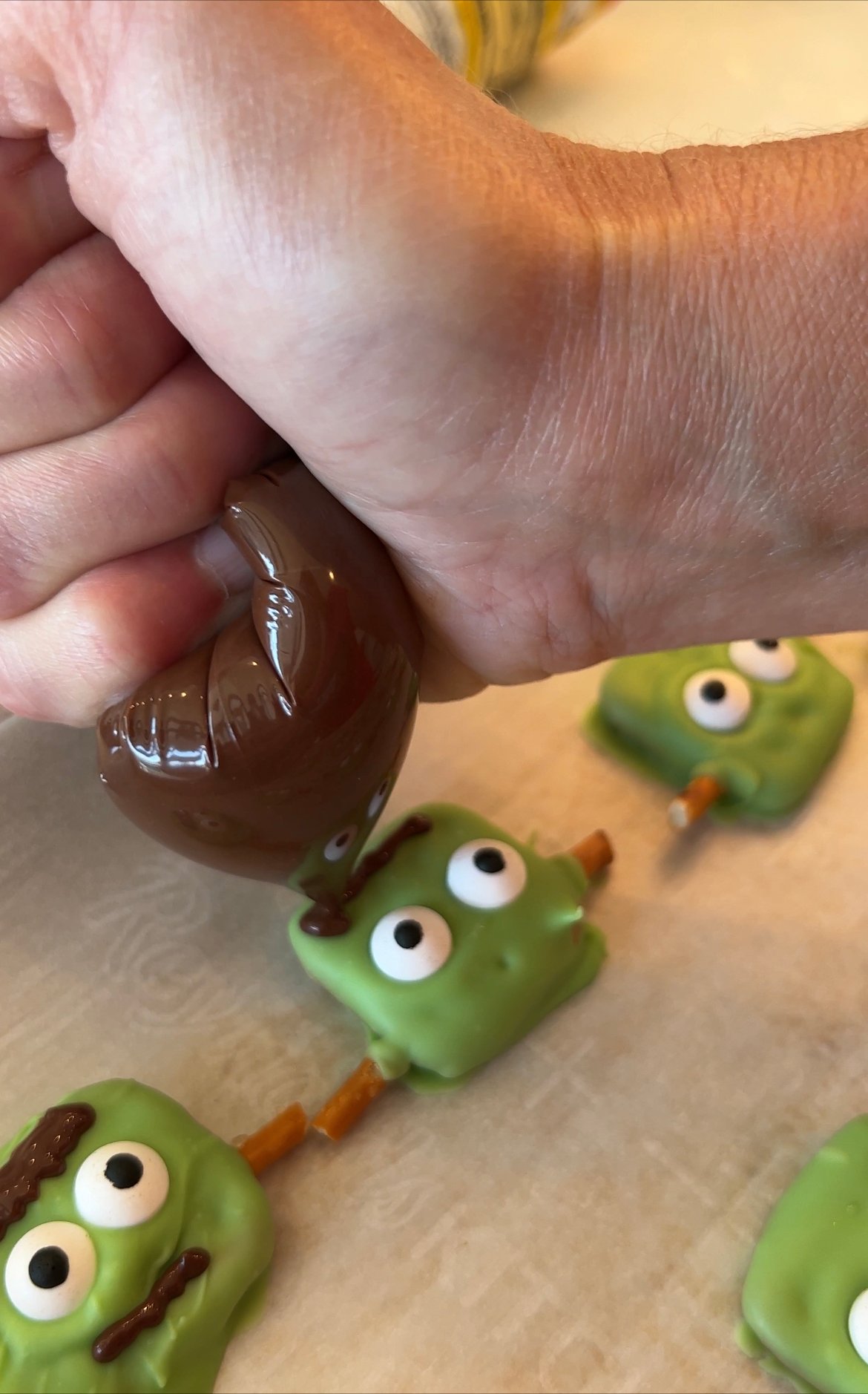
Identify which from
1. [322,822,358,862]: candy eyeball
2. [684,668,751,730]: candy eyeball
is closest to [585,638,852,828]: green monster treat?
→ [684,668,751,730]: candy eyeball

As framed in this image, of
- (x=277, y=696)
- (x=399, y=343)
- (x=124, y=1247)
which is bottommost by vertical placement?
(x=124, y=1247)

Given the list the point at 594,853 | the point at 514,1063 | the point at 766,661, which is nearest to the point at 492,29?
the point at 766,661

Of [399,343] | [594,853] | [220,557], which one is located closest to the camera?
[399,343]

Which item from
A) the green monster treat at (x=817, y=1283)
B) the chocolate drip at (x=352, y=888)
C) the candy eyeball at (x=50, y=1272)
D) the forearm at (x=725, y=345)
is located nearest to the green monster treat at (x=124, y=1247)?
the candy eyeball at (x=50, y=1272)

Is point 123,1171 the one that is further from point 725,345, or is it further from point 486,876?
point 725,345

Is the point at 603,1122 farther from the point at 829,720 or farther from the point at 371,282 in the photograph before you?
the point at 371,282

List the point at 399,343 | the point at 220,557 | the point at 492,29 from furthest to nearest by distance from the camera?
the point at 492,29
the point at 220,557
the point at 399,343

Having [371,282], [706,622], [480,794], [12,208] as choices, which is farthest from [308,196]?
[480,794]
